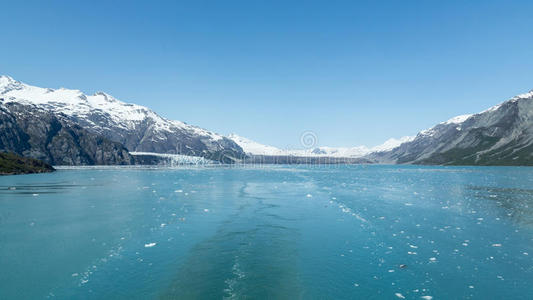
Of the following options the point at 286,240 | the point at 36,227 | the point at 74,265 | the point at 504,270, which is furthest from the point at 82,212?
the point at 504,270

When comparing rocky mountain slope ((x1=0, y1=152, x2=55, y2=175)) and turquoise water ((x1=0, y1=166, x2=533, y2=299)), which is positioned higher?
rocky mountain slope ((x1=0, y1=152, x2=55, y2=175))

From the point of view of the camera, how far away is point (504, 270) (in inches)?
746

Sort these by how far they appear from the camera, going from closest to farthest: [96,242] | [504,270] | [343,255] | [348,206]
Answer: [504,270] → [343,255] → [96,242] → [348,206]

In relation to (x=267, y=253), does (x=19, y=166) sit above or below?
above

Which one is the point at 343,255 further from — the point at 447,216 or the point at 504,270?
the point at 447,216

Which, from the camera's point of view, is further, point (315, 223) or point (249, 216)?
point (249, 216)

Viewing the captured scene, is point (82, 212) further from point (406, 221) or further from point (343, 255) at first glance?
point (406, 221)

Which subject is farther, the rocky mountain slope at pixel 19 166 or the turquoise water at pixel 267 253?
the rocky mountain slope at pixel 19 166

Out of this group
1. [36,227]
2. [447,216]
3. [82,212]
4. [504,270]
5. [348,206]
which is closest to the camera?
[504,270]

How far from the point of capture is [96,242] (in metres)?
25.9

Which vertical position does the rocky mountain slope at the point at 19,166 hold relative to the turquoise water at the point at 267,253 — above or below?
above

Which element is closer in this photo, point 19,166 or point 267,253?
point 267,253

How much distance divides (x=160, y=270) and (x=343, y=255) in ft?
44.3

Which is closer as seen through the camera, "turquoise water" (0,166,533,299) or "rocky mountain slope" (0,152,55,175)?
"turquoise water" (0,166,533,299)
